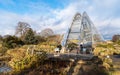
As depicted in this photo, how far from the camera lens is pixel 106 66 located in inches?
452

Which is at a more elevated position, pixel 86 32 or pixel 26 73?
pixel 86 32

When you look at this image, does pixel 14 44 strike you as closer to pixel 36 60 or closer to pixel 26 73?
pixel 36 60

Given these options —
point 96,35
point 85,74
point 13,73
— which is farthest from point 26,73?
point 96,35

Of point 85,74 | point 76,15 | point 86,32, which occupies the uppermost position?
point 76,15

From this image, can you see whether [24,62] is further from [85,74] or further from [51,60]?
[85,74]

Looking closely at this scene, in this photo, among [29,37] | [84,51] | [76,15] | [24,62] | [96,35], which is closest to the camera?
[24,62]

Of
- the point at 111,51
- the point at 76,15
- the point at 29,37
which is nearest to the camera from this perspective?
the point at 76,15

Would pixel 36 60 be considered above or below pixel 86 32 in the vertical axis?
below

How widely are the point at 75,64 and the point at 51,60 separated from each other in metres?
1.86

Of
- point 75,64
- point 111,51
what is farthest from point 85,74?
point 111,51

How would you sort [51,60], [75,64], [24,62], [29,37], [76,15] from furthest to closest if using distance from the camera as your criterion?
[29,37]
[76,15]
[51,60]
[75,64]
[24,62]

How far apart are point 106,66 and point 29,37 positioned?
2013cm

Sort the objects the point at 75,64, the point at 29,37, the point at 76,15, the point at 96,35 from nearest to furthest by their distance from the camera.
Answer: the point at 75,64
the point at 76,15
the point at 96,35
the point at 29,37

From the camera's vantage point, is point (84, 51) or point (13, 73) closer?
point (13, 73)
